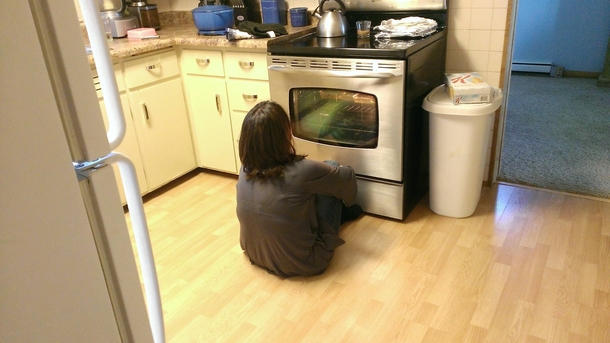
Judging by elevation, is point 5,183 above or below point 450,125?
above

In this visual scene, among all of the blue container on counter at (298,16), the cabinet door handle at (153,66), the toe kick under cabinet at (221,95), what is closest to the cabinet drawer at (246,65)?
the toe kick under cabinet at (221,95)

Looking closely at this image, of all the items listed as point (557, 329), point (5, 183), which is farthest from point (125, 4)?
point (557, 329)

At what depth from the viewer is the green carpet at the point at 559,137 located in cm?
272

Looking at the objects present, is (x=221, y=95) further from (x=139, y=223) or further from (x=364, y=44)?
(x=139, y=223)

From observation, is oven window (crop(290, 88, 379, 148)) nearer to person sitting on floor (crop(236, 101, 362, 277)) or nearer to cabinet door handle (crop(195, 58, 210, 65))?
person sitting on floor (crop(236, 101, 362, 277))

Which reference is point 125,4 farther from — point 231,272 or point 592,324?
point 592,324

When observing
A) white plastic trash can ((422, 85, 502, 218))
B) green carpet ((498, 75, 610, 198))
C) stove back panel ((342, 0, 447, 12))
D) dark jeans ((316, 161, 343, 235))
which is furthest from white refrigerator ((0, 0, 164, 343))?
green carpet ((498, 75, 610, 198))

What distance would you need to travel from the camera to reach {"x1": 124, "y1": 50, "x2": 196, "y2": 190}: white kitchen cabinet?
8.23 feet

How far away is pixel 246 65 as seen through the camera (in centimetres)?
255

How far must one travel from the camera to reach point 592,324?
1.65 m

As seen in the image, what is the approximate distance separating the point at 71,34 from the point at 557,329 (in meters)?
1.72

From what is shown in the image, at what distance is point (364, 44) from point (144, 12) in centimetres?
154

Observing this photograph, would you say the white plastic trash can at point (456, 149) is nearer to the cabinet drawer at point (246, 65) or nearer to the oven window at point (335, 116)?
the oven window at point (335, 116)

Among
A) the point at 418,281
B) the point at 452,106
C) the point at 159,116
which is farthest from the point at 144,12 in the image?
the point at 418,281
